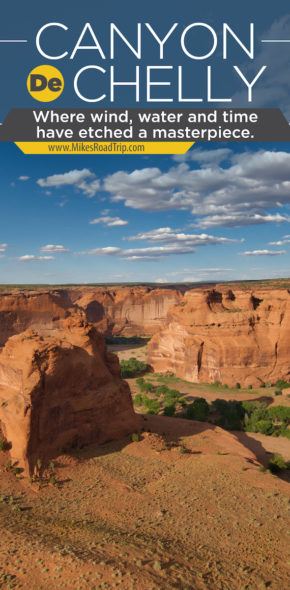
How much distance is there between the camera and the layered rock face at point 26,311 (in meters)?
59.9

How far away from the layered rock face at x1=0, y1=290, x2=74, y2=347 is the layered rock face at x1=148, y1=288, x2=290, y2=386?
84.9ft

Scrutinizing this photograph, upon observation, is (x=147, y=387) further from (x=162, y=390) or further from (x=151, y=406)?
(x=151, y=406)

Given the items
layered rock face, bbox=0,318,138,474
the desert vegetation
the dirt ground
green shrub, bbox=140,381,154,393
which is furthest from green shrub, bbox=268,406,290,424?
layered rock face, bbox=0,318,138,474

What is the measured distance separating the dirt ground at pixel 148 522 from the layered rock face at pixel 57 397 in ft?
3.01

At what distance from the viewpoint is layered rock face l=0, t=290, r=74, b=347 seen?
197 ft

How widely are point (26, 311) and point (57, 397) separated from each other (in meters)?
45.6

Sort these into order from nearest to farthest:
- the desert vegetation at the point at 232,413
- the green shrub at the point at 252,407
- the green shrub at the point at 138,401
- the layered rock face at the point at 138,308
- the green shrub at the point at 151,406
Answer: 1. the desert vegetation at the point at 232,413
2. the green shrub at the point at 151,406
3. the green shrub at the point at 252,407
4. the green shrub at the point at 138,401
5. the layered rock face at the point at 138,308

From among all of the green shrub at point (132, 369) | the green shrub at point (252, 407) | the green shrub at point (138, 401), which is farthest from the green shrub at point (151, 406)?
the green shrub at point (132, 369)

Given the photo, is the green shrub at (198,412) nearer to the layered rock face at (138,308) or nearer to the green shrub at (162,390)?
the green shrub at (162,390)

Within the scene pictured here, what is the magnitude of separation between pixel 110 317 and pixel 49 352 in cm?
7142

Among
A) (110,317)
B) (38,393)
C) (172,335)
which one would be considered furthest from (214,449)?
(110,317)

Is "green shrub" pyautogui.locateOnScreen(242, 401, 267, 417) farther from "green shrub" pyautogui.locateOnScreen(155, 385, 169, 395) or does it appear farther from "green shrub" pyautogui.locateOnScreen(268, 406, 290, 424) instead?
"green shrub" pyautogui.locateOnScreen(155, 385, 169, 395)

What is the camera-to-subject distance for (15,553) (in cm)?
1129

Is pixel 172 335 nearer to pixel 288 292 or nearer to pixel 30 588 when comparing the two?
pixel 288 292
